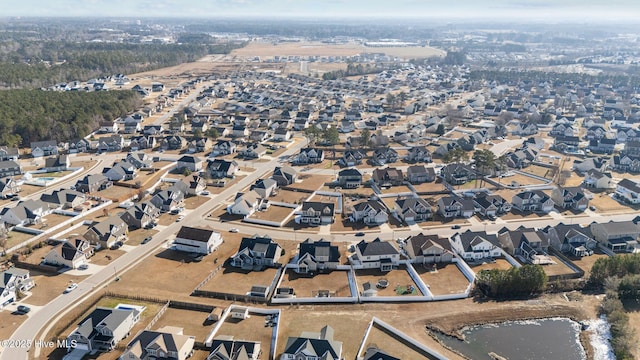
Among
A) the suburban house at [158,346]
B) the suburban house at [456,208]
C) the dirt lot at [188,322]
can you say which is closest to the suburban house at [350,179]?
the suburban house at [456,208]

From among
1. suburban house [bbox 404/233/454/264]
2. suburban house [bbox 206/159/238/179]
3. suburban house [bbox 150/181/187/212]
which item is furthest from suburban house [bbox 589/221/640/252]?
suburban house [bbox 150/181/187/212]

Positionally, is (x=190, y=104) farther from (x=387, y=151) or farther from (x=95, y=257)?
(x=95, y=257)

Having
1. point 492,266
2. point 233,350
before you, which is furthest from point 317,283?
point 492,266

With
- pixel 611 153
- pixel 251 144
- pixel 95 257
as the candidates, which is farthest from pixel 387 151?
pixel 95 257

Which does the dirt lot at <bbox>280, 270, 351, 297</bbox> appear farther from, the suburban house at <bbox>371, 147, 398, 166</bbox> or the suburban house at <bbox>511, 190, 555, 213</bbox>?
the suburban house at <bbox>371, 147, 398, 166</bbox>

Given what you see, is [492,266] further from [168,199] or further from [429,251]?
[168,199]
